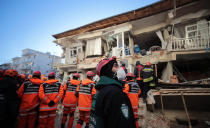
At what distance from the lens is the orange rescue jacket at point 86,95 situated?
329 cm

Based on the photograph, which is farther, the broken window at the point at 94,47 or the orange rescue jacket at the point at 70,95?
the broken window at the point at 94,47

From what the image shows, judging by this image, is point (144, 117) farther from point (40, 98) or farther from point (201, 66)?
point (201, 66)

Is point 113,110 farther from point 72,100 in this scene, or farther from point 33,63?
point 33,63

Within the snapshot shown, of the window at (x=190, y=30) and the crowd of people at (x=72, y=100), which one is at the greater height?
the window at (x=190, y=30)

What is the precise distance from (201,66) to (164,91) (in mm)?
6732

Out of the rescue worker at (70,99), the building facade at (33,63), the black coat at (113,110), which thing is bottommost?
the rescue worker at (70,99)

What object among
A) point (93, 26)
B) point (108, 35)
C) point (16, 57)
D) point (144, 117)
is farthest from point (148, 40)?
point (16, 57)

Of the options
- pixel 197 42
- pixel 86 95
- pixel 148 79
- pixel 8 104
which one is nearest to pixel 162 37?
pixel 197 42

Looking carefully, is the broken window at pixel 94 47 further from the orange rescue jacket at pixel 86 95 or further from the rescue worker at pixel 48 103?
the rescue worker at pixel 48 103

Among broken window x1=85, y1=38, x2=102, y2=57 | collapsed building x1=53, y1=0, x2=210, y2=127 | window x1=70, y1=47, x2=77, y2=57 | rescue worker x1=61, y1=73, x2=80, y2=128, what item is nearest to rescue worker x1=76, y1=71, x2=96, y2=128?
rescue worker x1=61, y1=73, x2=80, y2=128

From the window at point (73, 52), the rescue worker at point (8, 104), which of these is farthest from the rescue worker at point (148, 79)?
the window at point (73, 52)

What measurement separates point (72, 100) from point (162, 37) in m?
9.37

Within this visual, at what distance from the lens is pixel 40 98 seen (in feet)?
9.70

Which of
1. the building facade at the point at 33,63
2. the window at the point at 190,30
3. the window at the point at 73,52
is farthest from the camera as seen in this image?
the building facade at the point at 33,63
